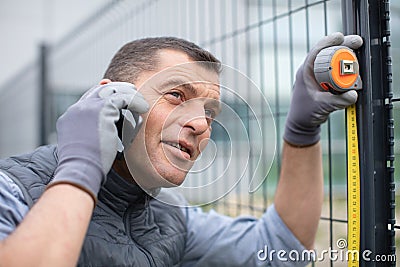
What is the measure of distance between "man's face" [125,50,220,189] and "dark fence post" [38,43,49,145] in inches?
108

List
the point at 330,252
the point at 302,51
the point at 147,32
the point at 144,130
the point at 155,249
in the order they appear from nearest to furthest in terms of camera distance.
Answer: the point at 144,130 → the point at 155,249 → the point at 330,252 → the point at 302,51 → the point at 147,32

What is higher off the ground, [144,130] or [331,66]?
[331,66]

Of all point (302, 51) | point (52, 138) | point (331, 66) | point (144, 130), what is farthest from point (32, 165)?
point (52, 138)

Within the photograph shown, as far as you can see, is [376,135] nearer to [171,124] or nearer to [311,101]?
[311,101]

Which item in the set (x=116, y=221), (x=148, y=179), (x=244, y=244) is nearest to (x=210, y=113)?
(x=148, y=179)

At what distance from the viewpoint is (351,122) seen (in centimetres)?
118

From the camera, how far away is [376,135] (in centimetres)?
114

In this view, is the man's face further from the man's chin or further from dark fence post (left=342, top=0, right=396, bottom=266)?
dark fence post (left=342, top=0, right=396, bottom=266)

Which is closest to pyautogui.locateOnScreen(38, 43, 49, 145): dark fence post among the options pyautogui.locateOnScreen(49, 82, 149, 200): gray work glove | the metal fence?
the metal fence

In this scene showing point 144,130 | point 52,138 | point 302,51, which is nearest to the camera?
point 144,130

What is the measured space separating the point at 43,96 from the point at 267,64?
2333 mm

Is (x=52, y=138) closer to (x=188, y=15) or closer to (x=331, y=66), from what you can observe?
(x=188, y=15)

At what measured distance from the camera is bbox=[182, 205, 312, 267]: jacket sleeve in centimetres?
147

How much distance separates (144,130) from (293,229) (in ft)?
1.69
